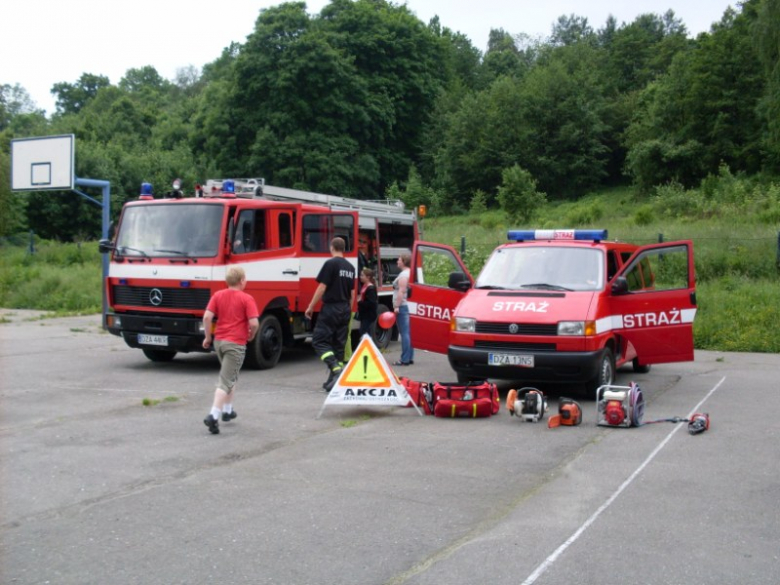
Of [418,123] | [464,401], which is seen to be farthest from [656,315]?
[418,123]

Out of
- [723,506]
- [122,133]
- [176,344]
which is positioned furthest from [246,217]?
[122,133]

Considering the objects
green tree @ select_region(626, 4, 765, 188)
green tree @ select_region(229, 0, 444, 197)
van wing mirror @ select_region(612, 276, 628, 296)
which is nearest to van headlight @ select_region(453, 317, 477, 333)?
van wing mirror @ select_region(612, 276, 628, 296)

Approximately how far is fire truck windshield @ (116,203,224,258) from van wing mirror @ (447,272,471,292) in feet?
11.8

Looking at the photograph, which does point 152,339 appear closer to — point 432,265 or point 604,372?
point 432,265

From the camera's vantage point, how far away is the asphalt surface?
16.6 ft

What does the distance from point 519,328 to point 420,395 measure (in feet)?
5.11

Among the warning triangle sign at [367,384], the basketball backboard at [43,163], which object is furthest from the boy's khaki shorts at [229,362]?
the basketball backboard at [43,163]

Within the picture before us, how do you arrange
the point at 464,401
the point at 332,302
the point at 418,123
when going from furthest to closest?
the point at 418,123, the point at 332,302, the point at 464,401

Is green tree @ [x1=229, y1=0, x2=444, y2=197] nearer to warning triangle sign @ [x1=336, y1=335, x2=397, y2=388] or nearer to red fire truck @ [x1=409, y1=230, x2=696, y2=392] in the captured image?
red fire truck @ [x1=409, y1=230, x2=696, y2=392]

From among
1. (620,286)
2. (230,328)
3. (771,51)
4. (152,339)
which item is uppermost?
(771,51)

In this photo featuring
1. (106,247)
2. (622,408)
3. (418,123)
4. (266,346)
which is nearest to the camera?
(622,408)

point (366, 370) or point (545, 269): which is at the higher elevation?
point (545, 269)

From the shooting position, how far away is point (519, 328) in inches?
419

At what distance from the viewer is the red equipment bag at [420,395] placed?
32.6 ft
